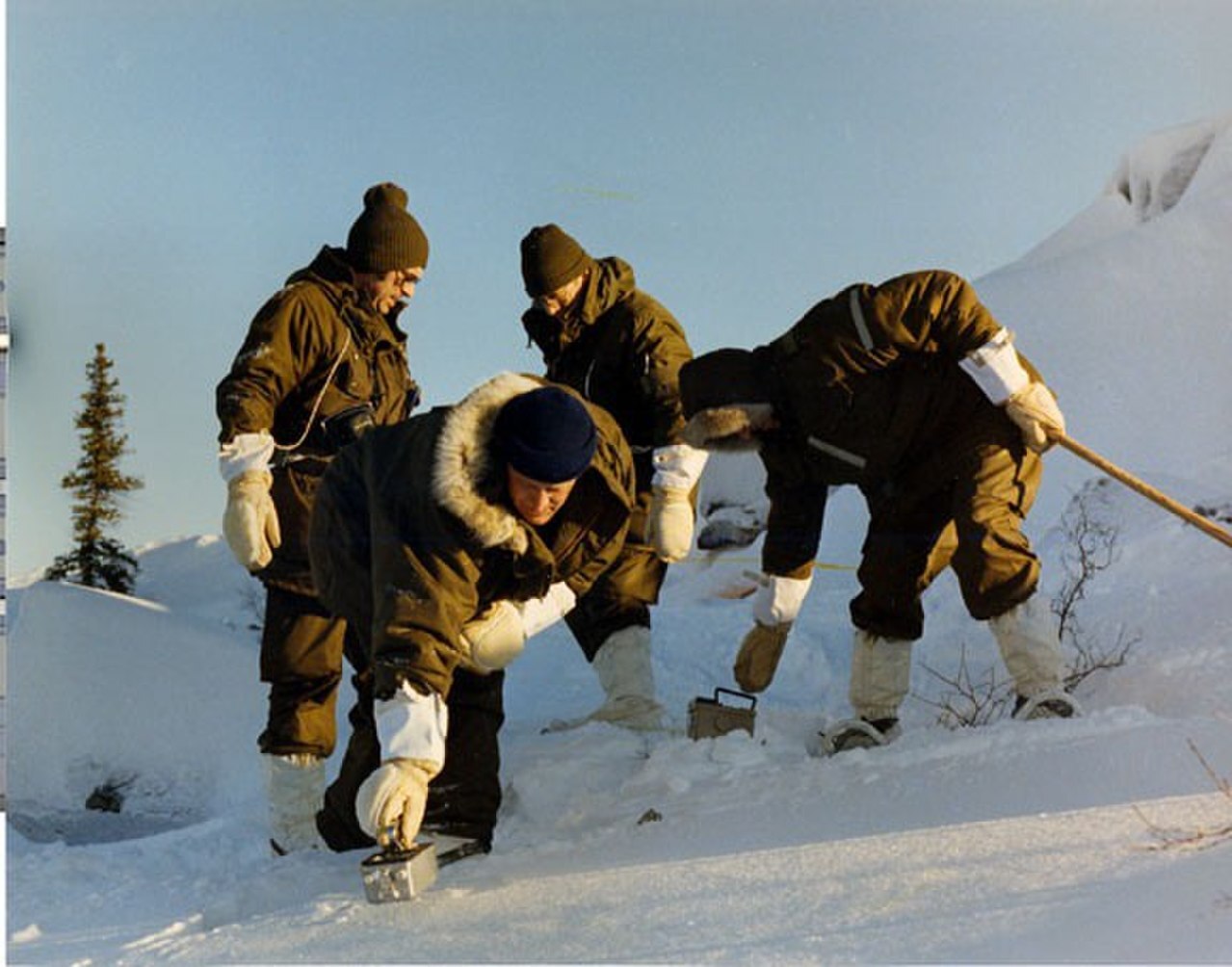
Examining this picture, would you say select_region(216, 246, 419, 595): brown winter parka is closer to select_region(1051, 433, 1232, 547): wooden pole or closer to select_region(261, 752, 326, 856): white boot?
select_region(261, 752, 326, 856): white boot

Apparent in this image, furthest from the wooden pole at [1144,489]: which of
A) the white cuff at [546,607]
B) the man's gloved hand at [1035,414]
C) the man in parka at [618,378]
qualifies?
the white cuff at [546,607]

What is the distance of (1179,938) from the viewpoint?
198 cm

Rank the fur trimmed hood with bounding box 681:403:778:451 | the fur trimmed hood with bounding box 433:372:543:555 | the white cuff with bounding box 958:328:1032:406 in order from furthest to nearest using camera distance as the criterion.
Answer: the fur trimmed hood with bounding box 681:403:778:451, the white cuff with bounding box 958:328:1032:406, the fur trimmed hood with bounding box 433:372:543:555

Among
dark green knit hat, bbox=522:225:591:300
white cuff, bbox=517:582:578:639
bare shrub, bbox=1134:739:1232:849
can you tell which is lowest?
bare shrub, bbox=1134:739:1232:849

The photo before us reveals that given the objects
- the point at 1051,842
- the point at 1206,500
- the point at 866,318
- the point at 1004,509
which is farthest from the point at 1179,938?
the point at 1206,500

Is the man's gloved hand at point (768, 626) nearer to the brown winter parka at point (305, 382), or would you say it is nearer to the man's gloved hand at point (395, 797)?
the brown winter parka at point (305, 382)

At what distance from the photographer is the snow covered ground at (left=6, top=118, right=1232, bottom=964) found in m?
2.16

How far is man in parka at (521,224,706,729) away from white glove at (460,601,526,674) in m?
0.56

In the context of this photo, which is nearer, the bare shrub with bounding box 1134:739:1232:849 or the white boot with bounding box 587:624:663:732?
the bare shrub with bounding box 1134:739:1232:849

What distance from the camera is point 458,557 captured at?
7.30 feet

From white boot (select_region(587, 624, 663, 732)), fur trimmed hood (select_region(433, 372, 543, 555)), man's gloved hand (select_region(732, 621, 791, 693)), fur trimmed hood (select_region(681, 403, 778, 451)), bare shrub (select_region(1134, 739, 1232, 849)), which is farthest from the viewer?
white boot (select_region(587, 624, 663, 732))

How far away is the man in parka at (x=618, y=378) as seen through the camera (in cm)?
314

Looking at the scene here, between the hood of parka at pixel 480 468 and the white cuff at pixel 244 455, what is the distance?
0.67m

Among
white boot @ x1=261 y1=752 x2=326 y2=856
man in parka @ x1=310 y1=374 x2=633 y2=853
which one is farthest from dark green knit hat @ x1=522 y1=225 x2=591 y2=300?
white boot @ x1=261 y1=752 x2=326 y2=856
